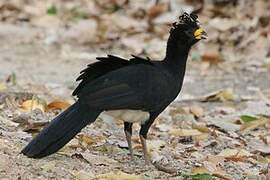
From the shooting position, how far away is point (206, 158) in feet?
16.4

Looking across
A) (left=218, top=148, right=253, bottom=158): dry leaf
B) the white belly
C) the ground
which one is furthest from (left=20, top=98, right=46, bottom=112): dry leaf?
(left=218, top=148, right=253, bottom=158): dry leaf

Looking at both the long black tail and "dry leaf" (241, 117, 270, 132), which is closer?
the long black tail

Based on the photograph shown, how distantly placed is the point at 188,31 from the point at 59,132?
1.07 m

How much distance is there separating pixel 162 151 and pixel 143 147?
381mm

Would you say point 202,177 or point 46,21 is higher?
point 202,177

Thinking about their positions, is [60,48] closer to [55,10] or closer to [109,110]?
[55,10]

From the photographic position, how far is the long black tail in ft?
14.1

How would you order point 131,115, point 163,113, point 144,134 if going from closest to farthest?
point 131,115, point 144,134, point 163,113

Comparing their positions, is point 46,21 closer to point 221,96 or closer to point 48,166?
point 221,96

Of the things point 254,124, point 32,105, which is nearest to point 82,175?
point 32,105

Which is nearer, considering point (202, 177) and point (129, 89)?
point (202, 177)

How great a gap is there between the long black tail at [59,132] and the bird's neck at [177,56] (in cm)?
65

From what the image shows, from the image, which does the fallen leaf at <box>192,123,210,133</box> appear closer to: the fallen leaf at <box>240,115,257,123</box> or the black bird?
the fallen leaf at <box>240,115,257,123</box>

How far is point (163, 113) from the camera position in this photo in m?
6.83
